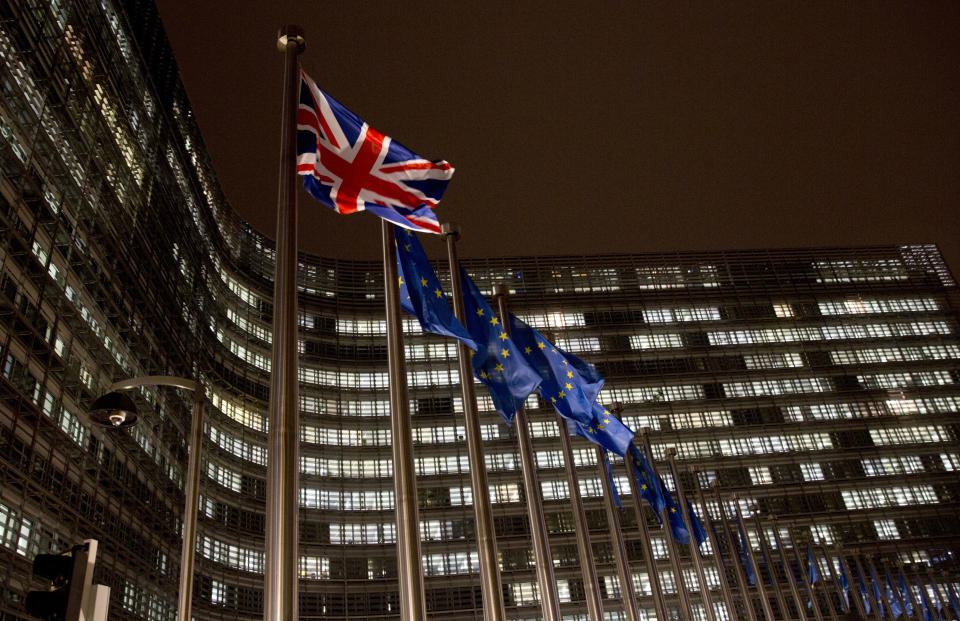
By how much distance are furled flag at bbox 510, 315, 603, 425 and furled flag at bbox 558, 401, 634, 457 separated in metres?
1.21

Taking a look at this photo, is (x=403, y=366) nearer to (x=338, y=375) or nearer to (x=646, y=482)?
(x=646, y=482)

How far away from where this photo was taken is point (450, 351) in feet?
282

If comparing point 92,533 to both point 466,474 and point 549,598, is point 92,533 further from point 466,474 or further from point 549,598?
point 466,474

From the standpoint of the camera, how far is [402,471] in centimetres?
1275

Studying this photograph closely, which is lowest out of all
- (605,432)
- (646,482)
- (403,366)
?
(403,366)

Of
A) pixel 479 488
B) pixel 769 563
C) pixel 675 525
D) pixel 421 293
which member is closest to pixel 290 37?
pixel 421 293

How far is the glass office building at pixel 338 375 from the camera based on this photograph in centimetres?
3644

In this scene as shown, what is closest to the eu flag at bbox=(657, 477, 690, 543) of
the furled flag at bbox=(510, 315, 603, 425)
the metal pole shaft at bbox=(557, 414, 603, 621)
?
the metal pole shaft at bbox=(557, 414, 603, 621)

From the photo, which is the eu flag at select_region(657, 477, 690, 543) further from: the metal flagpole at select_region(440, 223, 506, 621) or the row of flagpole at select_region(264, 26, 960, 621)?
the metal flagpole at select_region(440, 223, 506, 621)

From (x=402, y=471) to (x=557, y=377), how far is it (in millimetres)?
9829

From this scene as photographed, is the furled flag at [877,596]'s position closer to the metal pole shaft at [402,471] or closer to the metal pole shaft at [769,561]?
the metal pole shaft at [769,561]

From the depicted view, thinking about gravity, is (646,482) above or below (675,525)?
above

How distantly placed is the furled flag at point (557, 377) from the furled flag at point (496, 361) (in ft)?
5.79

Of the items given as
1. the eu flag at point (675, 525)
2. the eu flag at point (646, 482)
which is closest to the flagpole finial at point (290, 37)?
the eu flag at point (646, 482)
